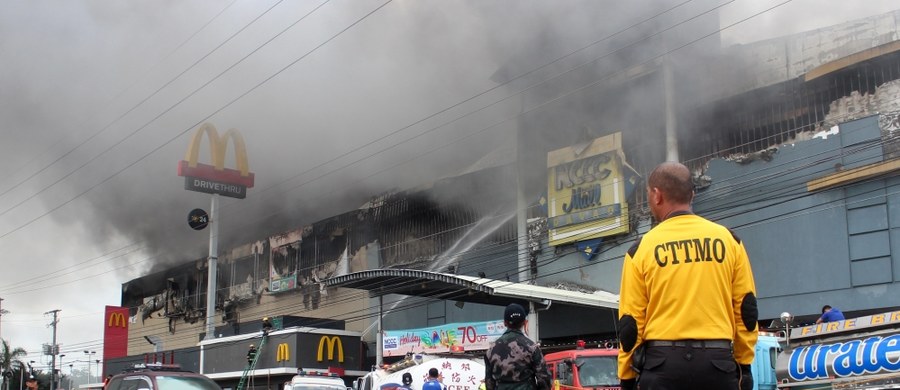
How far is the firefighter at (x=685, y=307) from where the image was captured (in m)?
2.91

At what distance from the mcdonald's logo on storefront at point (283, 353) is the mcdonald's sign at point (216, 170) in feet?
25.9

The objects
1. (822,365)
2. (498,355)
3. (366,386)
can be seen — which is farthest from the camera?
(366,386)

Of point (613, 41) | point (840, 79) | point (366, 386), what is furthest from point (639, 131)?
point (366, 386)

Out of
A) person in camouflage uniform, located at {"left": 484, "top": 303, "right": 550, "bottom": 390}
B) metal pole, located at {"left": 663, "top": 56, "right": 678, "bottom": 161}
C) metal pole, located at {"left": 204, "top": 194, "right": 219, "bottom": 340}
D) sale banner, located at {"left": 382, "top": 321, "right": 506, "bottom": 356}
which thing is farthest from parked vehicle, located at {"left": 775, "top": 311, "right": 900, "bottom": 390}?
metal pole, located at {"left": 204, "top": 194, "right": 219, "bottom": 340}

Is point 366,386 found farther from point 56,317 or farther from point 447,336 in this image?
point 56,317

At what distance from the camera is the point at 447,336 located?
20.7 meters

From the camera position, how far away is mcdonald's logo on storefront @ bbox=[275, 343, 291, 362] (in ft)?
80.4

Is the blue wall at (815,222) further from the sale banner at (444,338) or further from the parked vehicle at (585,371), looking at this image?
the parked vehicle at (585,371)

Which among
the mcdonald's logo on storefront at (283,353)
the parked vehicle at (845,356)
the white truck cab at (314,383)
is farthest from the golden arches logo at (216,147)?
the parked vehicle at (845,356)

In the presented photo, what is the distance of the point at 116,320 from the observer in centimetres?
3781

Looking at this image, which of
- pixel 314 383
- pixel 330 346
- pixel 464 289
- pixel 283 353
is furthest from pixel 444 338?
pixel 314 383

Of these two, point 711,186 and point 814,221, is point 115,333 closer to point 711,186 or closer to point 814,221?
point 711,186

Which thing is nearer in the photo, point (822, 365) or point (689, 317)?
point (689, 317)

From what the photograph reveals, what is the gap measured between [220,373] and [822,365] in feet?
75.0
